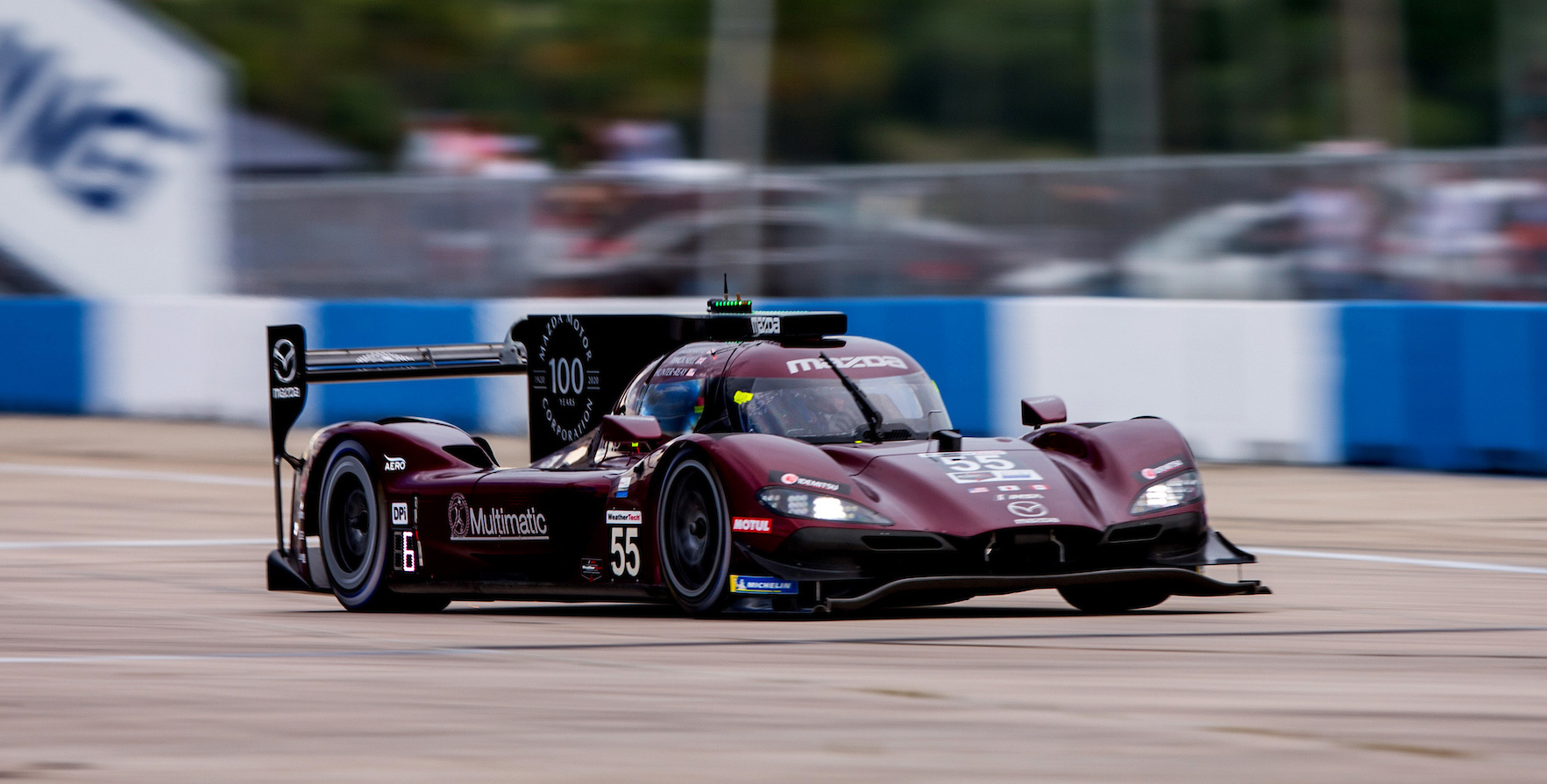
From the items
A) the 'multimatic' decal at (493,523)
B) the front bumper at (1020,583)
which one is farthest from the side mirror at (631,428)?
the front bumper at (1020,583)

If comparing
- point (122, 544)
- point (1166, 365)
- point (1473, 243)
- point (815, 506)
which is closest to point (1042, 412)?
point (815, 506)

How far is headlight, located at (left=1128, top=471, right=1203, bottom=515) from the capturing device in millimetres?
8820

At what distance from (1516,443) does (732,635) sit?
8254 millimetres

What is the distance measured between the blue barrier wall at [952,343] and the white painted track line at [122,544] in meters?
6.06

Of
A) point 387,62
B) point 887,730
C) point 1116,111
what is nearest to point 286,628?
point 887,730

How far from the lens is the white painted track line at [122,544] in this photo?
44.0 feet

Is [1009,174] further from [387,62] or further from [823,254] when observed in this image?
[387,62]

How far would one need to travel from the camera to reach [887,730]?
595 centimetres

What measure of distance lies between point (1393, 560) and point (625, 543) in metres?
4.22

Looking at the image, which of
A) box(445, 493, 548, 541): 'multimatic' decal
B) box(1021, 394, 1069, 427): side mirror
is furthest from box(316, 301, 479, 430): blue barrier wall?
box(1021, 394, 1069, 427): side mirror

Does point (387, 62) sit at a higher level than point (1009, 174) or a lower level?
higher

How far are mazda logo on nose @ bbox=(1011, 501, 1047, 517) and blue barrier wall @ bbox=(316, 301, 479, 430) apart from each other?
40.3 ft

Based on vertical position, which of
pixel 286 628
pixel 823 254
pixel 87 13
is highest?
pixel 87 13

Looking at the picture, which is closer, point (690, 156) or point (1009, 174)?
point (1009, 174)
